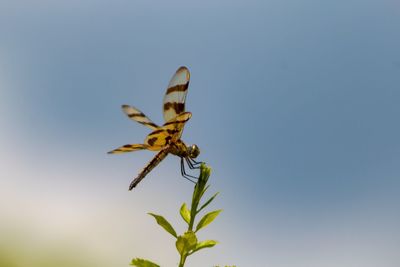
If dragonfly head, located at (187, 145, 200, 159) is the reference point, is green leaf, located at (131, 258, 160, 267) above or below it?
below

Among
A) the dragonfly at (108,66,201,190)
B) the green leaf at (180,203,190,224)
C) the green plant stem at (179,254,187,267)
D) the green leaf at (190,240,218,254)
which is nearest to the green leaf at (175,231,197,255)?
the green plant stem at (179,254,187,267)

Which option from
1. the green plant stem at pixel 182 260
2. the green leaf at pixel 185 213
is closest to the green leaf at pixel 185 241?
the green plant stem at pixel 182 260

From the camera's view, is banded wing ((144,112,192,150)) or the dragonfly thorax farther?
the dragonfly thorax

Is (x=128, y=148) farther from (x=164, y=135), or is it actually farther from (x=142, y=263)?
(x=142, y=263)

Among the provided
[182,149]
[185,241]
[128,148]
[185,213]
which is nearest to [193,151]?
[182,149]

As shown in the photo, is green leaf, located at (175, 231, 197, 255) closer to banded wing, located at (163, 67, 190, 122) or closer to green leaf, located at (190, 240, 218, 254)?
green leaf, located at (190, 240, 218, 254)

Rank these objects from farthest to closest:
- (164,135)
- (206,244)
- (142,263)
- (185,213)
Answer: (164,135) → (185,213) → (206,244) → (142,263)
